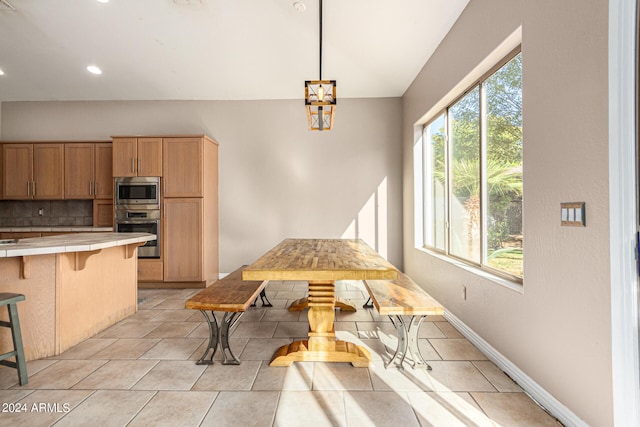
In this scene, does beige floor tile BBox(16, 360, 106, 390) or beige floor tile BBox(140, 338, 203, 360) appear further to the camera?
beige floor tile BBox(140, 338, 203, 360)

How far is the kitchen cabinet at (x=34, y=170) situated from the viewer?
15.9ft

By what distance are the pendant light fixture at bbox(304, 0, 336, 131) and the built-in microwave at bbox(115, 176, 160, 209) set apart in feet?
9.53

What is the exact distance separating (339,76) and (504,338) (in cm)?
366

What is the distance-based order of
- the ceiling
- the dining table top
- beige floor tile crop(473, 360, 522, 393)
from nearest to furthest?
1. the dining table top
2. beige floor tile crop(473, 360, 522, 393)
3. the ceiling

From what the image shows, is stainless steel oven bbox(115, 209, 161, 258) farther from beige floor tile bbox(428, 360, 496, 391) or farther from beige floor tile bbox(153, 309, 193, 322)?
beige floor tile bbox(428, 360, 496, 391)

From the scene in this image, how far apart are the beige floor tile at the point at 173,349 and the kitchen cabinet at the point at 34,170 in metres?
3.62

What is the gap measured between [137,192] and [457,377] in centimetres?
451

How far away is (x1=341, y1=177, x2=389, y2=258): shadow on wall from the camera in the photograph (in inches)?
205

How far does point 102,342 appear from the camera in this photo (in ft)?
9.06

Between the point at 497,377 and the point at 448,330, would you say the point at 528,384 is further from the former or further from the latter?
the point at 448,330

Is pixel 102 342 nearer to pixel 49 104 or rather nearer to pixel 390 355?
pixel 390 355

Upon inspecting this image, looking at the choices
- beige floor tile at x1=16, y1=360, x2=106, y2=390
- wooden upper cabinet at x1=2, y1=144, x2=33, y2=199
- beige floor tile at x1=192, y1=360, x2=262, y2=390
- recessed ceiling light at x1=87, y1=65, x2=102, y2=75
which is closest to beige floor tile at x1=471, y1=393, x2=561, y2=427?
beige floor tile at x1=192, y1=360, x2=262, y2=390

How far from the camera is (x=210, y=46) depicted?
3732mm

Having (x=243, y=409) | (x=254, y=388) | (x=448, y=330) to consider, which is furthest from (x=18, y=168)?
(x=448, y=330)
